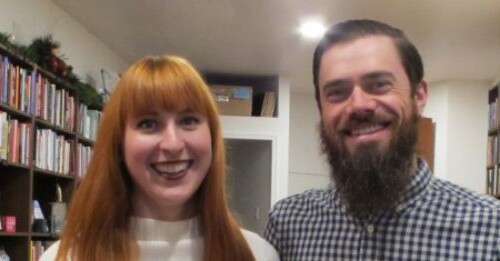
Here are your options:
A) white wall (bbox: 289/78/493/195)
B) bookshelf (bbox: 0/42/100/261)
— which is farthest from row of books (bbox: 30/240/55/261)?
white wall (bbox: 289/78/493/195)

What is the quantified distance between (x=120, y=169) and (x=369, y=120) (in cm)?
60

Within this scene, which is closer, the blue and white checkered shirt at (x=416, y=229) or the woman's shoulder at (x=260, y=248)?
the blue and white checkered shirt at (x=416, y=229)

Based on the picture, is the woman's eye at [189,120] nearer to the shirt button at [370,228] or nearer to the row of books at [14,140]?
the shirt button at [370,228]

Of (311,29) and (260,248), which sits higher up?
(311,29)

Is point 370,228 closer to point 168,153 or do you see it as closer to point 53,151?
point 168,153

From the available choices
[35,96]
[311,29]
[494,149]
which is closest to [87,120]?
[35,96]

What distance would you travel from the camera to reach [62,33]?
4.49 m

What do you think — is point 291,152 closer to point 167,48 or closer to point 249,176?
point 249,176

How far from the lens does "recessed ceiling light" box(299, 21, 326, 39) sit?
185 inches

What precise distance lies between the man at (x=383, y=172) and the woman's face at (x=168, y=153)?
312 millimetres

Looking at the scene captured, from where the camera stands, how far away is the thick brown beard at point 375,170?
4.75 feet

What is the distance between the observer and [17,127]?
3.37 m

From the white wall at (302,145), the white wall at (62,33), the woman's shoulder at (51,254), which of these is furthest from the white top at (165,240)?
the white wall at (302,145)

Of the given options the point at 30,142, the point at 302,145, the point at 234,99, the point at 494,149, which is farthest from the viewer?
the point at 302,145
